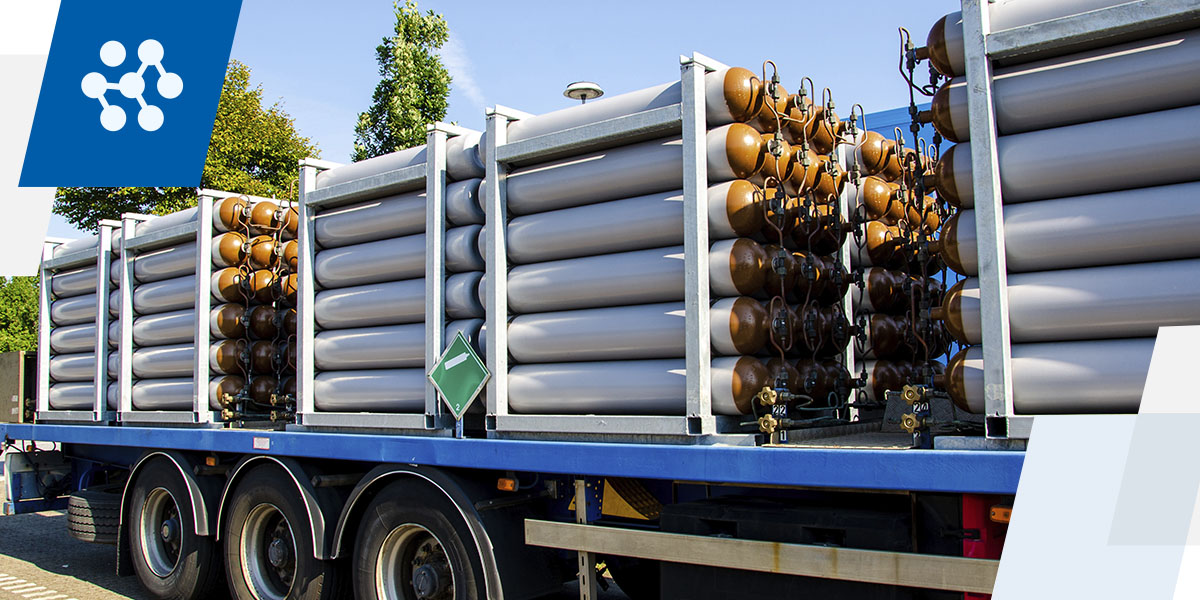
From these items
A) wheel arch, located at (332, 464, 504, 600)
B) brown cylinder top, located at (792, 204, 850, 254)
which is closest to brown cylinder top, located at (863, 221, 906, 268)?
brown cylinder top, located at (792, 204, 850, 254)

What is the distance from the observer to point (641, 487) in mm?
4965

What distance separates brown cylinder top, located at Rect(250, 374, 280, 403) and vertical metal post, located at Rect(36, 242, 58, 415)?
3272mm

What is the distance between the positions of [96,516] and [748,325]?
6.61 m

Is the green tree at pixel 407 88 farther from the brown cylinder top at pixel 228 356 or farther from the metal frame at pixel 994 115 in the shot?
the metal frame at pixel 994 115

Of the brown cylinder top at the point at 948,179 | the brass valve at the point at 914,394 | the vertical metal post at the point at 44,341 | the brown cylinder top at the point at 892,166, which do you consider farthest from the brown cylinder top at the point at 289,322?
the brown cylinder top at the point at 948,179

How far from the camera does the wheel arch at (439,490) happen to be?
5129 mm

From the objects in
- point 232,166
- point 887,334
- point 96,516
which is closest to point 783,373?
point 887,334

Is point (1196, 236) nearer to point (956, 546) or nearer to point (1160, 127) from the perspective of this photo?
point (1160, 127)

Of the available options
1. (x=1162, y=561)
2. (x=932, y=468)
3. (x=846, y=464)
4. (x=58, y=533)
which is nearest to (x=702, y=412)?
(x=846, y=464)

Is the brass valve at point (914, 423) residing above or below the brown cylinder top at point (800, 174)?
below

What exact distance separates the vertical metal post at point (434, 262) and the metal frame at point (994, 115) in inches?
116

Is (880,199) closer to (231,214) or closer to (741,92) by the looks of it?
(741,92)

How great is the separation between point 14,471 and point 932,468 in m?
9.12

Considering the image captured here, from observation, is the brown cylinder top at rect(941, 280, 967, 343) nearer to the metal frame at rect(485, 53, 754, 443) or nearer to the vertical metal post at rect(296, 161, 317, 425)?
the metal frame at rect(485, 53, 754, 443)
